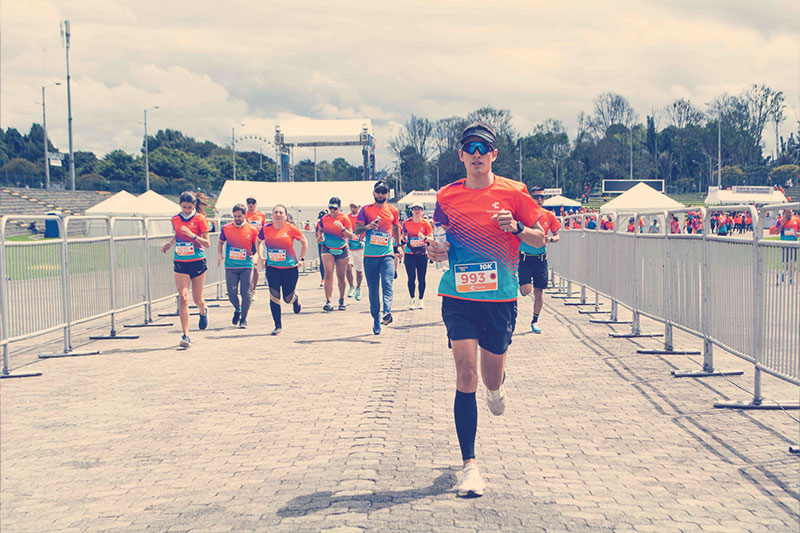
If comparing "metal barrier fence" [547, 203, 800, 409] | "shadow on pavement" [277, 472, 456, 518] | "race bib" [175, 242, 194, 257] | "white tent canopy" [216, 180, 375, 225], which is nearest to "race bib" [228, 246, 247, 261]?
"race bib" [175, 242, 194, 257]

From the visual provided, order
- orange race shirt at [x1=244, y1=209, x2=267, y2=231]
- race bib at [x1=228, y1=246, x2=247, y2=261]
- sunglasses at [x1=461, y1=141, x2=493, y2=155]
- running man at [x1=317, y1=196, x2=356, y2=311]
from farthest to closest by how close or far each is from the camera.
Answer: orange race shirt at [x1=244, y1=209, x2=267, y2=231], running man at [x1=317, y1=196, x2=356, y2=311], race bib at [x1=228, y1=246, x2=247, y2=261], sunglasses at [x1=461, y1=141, x2=493, y2=155]

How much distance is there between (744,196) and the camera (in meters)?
61.0

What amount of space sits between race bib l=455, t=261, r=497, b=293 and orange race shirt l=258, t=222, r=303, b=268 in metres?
7.36

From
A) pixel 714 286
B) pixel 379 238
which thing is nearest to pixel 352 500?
pixel 714 286

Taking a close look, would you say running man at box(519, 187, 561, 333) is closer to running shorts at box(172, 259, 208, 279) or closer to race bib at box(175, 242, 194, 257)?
running shorts at box(172, 259, 208, 279)

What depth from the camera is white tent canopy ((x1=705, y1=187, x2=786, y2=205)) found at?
194ft

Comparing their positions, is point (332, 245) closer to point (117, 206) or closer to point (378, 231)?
point (378, 231)

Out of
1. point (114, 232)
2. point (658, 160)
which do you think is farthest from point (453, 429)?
point (658, 160)

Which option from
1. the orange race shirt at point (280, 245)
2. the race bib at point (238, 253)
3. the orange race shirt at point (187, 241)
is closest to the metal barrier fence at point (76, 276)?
the orange race shirt at point (187, 241)

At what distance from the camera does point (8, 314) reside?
9086 mm

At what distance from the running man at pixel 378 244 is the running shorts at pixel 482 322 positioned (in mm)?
6734

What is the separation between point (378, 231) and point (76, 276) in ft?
13.8

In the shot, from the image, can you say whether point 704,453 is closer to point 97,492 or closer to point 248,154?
point 97,492

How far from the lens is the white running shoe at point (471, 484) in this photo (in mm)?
4438
